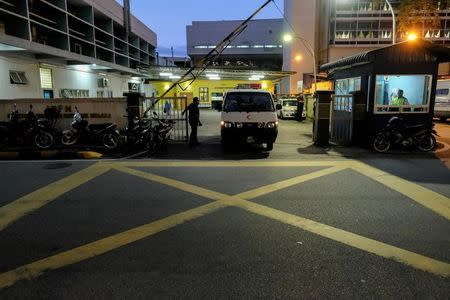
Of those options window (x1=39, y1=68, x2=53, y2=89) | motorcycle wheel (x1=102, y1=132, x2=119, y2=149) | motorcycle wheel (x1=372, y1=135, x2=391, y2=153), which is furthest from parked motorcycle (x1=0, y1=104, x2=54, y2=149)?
motorcycle wheel (x1=372, y1=135, x2=391, y2=153)

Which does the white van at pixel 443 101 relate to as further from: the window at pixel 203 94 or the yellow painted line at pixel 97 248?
the window at pixel 203 94

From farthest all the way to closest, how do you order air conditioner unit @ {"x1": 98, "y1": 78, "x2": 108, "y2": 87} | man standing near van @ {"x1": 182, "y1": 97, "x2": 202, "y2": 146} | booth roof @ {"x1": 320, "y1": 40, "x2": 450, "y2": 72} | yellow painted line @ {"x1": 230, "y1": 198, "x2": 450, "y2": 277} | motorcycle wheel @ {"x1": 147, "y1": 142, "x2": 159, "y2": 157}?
1. air conditioner unit @ {"x1": 98, "y1": 78, "x2": 108, "y2": 87}
2. man standing near van @ {"x1": 182, "y1": 97, "x2": 202, "y2": 146}
3. motorcycle wheel @ {"x1": 147, "y1": 142, "x2": 159, "y2": 157}
4. booth roof @ {"x1": 320, "y1": 40, "x2": 450, "y2": 72}
5. yellow painted line @ {"x1": 230, "y1": 198, "x2": 450, "y2": 277}

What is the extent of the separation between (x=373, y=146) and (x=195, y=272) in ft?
31.1

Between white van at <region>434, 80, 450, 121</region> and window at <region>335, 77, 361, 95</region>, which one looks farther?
white van at <region>434, 80, 450, 121</region>

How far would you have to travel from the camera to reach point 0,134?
13.1 meters

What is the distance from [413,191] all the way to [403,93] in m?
6.76

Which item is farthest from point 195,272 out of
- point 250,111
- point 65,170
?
point 250,111

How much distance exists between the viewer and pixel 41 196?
6.91m

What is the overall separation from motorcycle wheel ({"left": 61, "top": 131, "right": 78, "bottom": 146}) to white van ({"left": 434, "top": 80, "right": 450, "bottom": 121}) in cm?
2107

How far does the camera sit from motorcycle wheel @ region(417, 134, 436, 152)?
11.7m

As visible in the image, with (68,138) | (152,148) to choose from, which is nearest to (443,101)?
(152,148)

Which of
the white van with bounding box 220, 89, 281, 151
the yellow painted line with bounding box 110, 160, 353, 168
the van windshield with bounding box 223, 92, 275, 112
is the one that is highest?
the van windshield with bounding box 223, 92, 275, 112

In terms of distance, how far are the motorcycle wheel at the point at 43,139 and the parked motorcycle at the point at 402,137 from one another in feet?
Result: 36.2

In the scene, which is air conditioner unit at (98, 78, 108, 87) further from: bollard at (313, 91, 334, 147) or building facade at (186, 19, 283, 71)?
building facade at (186, 19, 283, 71)
